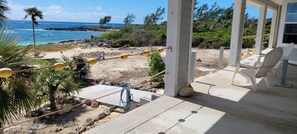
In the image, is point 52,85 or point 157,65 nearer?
point 52,85

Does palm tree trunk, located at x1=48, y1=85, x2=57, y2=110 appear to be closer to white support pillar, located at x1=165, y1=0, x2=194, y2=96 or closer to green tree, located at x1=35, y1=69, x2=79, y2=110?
green tree, located at x1=35, y1=69, x2=79, y2=110

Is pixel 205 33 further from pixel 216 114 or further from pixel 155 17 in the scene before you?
pixel 216 114

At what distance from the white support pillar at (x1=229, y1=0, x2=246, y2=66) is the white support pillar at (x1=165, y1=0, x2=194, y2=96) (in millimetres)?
3330

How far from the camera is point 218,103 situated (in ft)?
11.0

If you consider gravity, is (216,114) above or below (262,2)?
below

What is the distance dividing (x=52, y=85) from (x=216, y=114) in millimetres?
4864

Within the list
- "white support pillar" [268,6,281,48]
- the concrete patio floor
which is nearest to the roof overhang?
"white support pillar" [268,6,281,48]

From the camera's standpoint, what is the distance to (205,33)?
27.6 meters

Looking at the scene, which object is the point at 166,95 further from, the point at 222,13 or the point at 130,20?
the point at 130,20

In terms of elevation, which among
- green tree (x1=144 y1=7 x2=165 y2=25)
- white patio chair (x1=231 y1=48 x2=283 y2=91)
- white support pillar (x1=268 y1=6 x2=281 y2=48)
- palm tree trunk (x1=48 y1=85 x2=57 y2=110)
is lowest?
palm tree trunk (x1=48 y1=85 x2=57 y2=110)

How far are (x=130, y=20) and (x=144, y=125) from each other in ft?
165

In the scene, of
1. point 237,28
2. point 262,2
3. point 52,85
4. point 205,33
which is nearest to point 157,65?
point 237,28

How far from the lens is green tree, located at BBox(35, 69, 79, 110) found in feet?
20.4

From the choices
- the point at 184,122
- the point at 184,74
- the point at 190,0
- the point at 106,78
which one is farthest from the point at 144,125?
the point at 106,78
